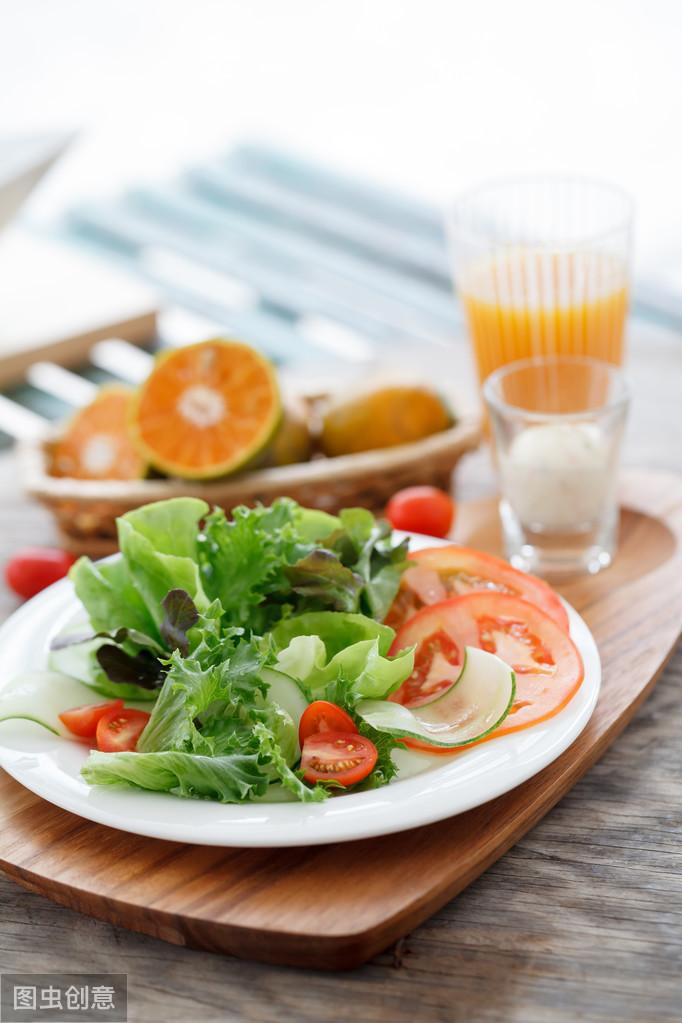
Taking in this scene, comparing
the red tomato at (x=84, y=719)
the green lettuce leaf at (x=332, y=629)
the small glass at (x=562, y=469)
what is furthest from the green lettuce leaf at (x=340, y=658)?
the small glass at (x=562, y=469)

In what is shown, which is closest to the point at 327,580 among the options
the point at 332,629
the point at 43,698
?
the point at 332,629

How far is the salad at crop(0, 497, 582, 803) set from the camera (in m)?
1.46

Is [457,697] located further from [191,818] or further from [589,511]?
[589,511]

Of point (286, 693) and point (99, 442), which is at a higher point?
point (286, 693)

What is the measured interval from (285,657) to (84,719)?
0.87 feet

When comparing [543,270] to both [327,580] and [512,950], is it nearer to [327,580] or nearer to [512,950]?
[327,580]

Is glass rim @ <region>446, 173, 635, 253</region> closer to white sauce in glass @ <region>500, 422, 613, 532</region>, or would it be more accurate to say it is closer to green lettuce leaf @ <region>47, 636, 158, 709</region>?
white sauce in glass @ <region>500, 422, 613, 532</region>

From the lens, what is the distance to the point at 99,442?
2.41 meters

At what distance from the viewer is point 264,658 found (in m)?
1.51

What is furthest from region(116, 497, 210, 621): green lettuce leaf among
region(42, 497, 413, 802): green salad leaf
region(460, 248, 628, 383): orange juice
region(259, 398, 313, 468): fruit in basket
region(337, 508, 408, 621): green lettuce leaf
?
region(460, 248, 628, 383): orange juice

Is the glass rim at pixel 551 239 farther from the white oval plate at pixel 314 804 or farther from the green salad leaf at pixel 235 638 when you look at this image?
the white oval plate at pixel 314 804

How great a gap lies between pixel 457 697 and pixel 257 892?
34cm

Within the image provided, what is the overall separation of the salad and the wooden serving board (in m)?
0.08

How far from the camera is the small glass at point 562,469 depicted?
204 centimetres
